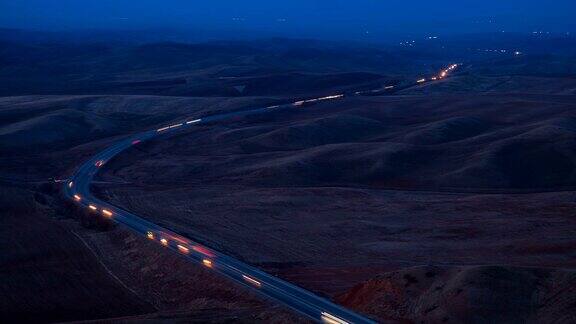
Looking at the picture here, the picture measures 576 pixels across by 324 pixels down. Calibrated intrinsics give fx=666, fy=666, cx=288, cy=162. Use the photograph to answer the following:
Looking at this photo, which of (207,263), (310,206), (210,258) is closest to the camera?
(207,263)

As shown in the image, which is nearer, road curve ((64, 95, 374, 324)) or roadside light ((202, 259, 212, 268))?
road curve ((64, 95, 374, 324))

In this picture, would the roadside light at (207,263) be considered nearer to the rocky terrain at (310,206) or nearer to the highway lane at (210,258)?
the highway lane at (210,258)

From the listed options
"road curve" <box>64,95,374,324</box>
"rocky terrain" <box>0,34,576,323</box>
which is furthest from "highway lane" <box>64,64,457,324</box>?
"rocky terrain" <box>0,34,576,323</box>

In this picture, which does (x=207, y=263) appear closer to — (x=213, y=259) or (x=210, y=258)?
(x=213, y=259)

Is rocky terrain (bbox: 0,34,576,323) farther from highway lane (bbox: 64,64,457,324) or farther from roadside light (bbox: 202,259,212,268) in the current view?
roadside light (bbox: 202,259,212,268)

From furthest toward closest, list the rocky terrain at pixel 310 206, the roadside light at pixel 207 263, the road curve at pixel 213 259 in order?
the roadside light at pixel 207 263 → the rocky terrain at pixel 310 206 → the road curve at pixel 213 259

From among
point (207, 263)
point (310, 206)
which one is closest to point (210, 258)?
point (207, 263)

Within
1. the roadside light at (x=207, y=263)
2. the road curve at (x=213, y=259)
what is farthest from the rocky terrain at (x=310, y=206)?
the roadside light at (x=207, y=263)

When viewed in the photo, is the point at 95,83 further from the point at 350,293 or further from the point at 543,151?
the point at 350,293
